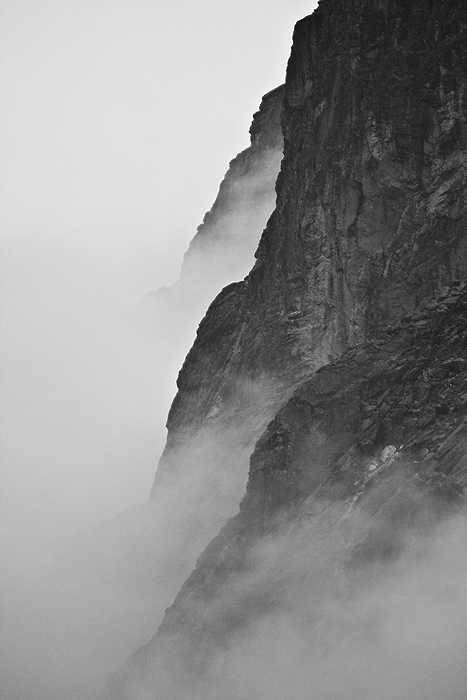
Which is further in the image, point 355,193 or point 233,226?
point 233,226

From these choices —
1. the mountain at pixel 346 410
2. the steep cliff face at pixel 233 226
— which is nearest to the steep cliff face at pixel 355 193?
the mountain at pixel 346 410

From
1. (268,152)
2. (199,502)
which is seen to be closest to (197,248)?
A: (268,152)

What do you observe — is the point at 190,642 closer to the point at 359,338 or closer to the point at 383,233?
the point at 359,338

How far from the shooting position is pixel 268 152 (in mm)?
95500

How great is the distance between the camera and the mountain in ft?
159

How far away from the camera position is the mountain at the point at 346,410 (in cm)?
4834

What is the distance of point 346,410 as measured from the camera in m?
53.6

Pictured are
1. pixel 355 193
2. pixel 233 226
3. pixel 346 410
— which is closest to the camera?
pixel 346 410

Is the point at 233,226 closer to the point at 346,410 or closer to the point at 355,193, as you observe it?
the point at 355,193

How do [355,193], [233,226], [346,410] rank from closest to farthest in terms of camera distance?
1. [346,410]
2. [355,193]
3. [233,226]

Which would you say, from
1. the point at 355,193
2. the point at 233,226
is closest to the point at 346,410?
the point at 355,193

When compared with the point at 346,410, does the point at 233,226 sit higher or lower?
higher

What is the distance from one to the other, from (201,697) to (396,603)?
10.9 metres

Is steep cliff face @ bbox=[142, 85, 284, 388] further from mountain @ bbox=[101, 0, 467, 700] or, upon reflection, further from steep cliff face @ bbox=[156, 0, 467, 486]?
steep cliff face @ bbox=[156, 0, 467, 486]
